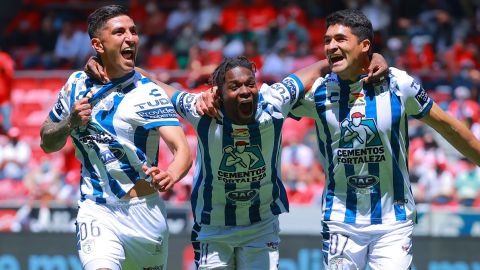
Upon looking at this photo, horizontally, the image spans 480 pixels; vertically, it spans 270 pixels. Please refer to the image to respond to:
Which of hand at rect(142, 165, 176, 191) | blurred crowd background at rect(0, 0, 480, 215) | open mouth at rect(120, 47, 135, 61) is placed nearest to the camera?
hand at rect(142, 165, 176, 191)

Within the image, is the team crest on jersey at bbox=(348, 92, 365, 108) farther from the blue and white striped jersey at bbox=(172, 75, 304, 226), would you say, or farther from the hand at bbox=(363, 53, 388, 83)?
the blue and white striped jersey at bbox=(172, 75, 304, 226)

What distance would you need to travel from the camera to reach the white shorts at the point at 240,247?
7.08 metres

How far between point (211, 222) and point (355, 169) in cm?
107

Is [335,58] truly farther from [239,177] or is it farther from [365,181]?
[239,177]

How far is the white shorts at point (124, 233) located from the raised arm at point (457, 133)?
6.65 ft

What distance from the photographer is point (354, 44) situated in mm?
7035

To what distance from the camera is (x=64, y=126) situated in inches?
270

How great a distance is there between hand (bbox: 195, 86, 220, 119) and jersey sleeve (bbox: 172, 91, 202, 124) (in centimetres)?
8

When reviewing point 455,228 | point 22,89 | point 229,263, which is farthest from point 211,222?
point 22,89

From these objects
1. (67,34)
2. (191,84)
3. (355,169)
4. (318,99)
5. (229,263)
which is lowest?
(229,263)

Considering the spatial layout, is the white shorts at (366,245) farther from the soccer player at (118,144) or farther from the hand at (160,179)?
the hand at (160,179)

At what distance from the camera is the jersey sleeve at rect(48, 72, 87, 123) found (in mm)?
7129

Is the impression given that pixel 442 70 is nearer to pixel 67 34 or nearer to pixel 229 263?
pixel 67 34

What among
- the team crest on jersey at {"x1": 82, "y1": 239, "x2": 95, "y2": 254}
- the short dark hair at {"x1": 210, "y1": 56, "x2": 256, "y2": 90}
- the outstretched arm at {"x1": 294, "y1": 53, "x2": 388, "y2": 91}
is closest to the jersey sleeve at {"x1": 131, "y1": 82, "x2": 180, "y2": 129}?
the short dark hair at {"x1": 210, "y1": 56, "x2": 256, "y2": 90}
